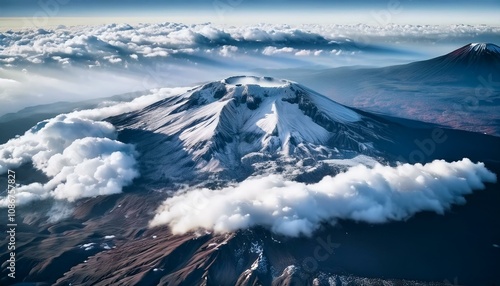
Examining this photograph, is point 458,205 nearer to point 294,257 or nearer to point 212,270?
point 294,257

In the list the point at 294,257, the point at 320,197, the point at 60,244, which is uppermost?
the point at 320,197

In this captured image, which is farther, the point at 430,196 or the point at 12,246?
the point at 430,196

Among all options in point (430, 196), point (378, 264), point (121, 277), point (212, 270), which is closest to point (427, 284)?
point (378, 264)

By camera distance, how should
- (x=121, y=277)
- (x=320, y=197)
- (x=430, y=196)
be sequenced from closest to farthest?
(x=121, y=277), (x=320, y=197), (x=430, y=196)

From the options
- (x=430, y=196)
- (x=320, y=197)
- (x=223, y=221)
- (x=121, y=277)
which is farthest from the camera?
(x=430, y=196)

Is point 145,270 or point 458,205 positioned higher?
point 458,205

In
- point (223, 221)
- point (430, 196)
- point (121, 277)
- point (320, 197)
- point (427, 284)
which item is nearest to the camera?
point (427, 284)

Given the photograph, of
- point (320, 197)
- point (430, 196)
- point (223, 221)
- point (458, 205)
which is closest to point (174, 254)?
point (223, 221)

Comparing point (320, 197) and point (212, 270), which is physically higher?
point (320, 197)

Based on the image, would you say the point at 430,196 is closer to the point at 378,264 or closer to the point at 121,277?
the point at 378,264
